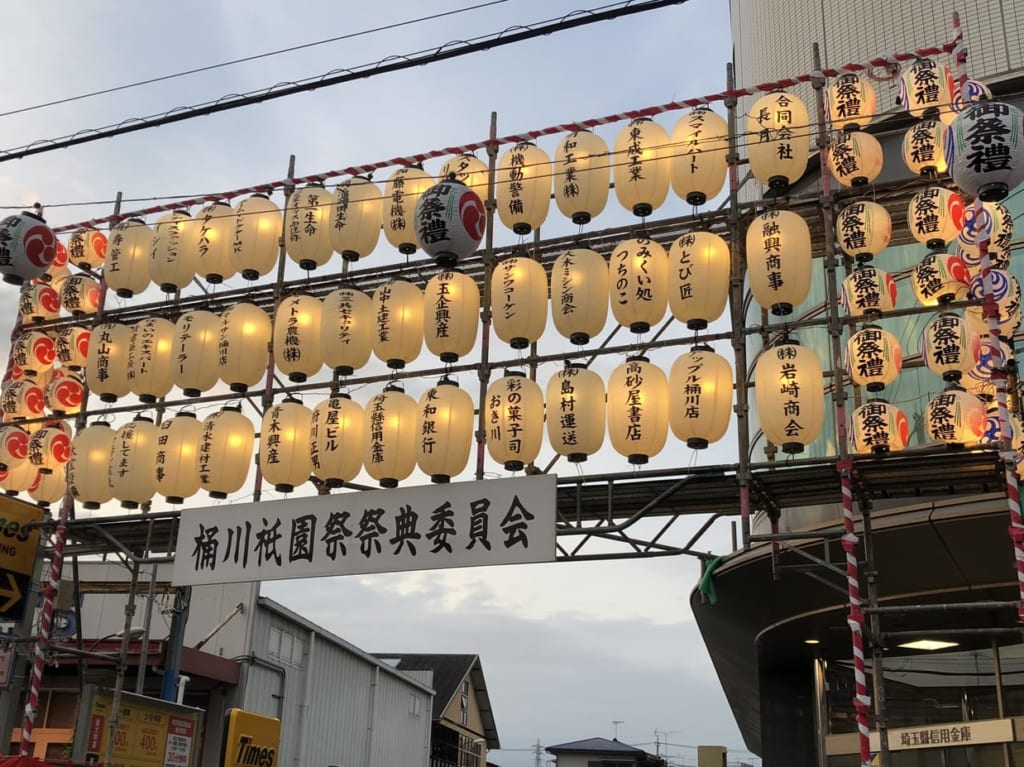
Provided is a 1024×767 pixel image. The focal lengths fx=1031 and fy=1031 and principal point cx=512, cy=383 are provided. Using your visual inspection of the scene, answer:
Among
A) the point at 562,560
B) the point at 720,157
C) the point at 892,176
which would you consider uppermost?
the point at 892,176

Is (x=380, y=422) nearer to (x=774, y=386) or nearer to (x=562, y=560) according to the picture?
(x=562, y=560)

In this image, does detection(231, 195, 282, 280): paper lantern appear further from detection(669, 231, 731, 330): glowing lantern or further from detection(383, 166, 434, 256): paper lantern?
detection(669, 231, 731, 330): glowing lantern

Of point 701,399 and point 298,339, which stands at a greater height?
point 298,339

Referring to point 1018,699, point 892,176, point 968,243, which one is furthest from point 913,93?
point 1018,699

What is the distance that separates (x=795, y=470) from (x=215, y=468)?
8437 mm

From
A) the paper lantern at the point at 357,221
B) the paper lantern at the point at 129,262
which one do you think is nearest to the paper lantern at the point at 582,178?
the paper lantern at the point at 357,221

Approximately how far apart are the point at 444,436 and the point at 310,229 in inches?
180

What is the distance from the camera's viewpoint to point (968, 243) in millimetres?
12656

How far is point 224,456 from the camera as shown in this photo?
51.0ft

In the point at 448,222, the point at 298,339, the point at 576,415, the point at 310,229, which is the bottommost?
the point at 576,415

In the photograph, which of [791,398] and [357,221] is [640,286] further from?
[357,221]

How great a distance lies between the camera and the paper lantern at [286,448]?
49.8ft

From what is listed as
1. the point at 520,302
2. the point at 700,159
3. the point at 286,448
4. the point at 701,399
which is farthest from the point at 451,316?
the point at 700,159

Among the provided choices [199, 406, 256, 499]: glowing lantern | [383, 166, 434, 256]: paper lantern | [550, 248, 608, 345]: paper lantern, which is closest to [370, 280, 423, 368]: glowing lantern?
[383, 166, 434, 256]: paper lantern
